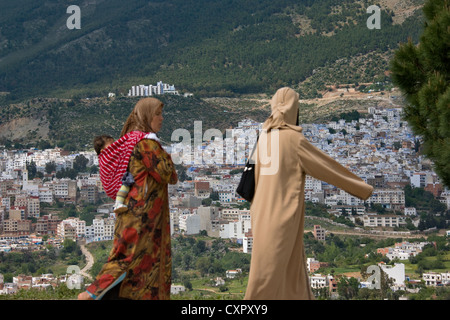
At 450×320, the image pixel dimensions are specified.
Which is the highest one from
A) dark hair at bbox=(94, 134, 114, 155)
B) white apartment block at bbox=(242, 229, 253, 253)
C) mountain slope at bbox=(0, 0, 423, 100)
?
mountain slope at bbox=(0, 0, 423, 100)

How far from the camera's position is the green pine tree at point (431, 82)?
166 inches

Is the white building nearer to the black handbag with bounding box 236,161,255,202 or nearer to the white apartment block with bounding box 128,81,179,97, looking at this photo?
the black handbag with bounding box 236,161,255,202

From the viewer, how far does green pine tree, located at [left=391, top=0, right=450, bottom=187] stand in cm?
421

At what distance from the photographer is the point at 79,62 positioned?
51.6 m

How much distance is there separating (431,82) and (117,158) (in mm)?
2192

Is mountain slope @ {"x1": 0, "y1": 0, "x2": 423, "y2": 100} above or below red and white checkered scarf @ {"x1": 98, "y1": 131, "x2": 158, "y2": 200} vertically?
above

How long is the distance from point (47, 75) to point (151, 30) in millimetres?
11444

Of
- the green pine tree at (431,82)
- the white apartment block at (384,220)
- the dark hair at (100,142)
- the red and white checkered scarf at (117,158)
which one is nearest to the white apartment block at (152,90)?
the white apartment block at (384,220)

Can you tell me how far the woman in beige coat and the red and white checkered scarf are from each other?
548 millimetres

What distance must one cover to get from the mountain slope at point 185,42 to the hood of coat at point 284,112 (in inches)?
1426

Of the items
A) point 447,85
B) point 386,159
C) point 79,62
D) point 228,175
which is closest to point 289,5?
point 79,62

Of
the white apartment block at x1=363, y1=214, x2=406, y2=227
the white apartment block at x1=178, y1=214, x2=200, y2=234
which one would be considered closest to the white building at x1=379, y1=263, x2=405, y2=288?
the white apartment block at x1=178, y1=214, x2=200, y2=234

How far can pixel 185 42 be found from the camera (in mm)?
51875

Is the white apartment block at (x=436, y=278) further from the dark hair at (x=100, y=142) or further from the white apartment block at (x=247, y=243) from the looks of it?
the dark hair at (x=100, y=142)
